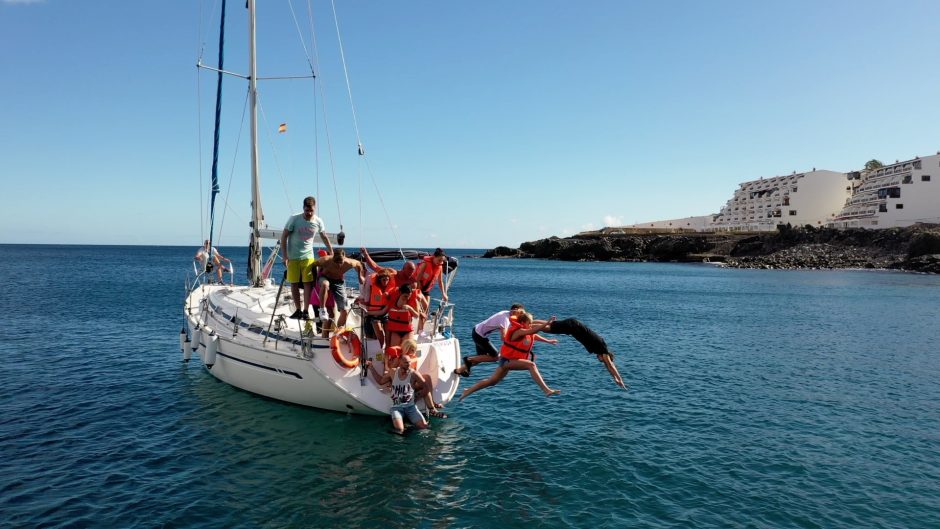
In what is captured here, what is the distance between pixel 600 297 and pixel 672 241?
239ft

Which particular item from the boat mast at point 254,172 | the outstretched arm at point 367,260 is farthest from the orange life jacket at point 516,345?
the boat mast at point 254,172

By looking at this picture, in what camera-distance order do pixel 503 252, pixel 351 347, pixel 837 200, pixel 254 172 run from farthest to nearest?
pixel 503 252 → pixel 837 200 → pixel 254 172 → pixel 351 347

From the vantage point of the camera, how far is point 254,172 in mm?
16672

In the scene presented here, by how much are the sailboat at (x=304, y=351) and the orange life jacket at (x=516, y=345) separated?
4.24 feet

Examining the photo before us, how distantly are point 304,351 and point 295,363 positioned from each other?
0.45 m

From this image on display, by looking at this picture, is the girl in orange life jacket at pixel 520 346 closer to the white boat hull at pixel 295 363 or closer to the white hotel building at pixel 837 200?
the white boat hull at pixel 295 363

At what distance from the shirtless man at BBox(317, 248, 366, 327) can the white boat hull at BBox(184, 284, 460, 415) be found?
0.67 m

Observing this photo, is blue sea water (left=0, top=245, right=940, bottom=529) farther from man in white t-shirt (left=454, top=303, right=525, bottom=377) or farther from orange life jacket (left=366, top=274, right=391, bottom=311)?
orange life jacket (left=366, top=274, right=391, bottom=311)

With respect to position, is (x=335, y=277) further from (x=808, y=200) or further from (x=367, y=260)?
(x=808, y=200)

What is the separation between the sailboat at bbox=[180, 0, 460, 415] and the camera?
11.1 metres

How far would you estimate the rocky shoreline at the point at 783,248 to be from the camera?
78875mm

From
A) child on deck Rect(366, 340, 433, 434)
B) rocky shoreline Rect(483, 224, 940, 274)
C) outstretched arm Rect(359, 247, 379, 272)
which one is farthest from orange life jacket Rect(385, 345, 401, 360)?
rocky shoreline Rect(483, 224, 940, 274)

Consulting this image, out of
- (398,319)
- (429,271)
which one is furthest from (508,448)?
(429,271)

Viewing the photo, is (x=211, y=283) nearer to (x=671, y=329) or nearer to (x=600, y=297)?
(x=671, y=329)
